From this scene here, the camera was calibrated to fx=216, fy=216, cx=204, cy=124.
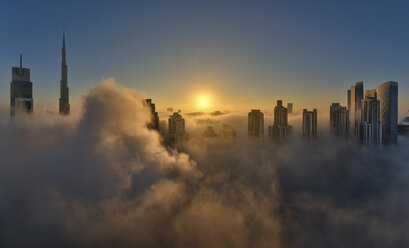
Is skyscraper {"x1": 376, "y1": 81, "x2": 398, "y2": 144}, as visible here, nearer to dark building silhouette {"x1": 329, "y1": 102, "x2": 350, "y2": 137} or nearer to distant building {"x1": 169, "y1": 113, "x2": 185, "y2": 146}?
dark building silhouette {"x1": 329, "y1": 102, "x2": 350, "y2": 137}

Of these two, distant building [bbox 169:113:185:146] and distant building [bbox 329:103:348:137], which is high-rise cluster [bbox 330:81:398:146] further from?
distant building [bbox 169:113:185:146]

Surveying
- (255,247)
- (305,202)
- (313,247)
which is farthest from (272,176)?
(255,247)

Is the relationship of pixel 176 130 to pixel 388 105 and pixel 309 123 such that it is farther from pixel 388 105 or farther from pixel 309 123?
pixel 388 105

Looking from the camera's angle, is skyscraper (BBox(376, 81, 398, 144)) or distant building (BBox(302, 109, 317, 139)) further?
skyscraper (BBox(376, 81, 398, 144))

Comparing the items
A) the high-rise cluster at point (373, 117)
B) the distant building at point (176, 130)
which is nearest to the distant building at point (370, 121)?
the high-rise cluster at point (373, 117)

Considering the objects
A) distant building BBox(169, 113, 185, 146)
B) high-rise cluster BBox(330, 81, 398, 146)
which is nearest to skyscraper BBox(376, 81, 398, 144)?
high-rise cluster BBox(330, 81, 398, 146)

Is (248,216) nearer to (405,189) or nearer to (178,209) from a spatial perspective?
(178,209)
